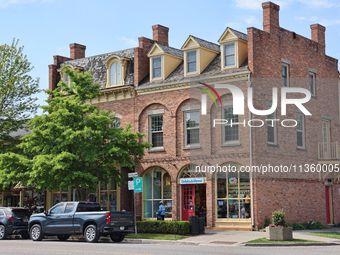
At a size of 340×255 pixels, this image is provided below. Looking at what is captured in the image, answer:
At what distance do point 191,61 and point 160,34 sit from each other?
5433 millimetres

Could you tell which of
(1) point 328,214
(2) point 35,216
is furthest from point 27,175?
(1) point 328,214

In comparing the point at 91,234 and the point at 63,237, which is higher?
the point at 91,234

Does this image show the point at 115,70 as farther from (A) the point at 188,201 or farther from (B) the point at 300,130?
(B) the point at 300,130

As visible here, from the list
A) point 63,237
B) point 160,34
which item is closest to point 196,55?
point 160,34

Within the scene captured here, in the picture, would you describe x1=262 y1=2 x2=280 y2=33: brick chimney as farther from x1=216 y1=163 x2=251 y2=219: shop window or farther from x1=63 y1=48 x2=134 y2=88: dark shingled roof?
x1=63 y1=48 x2=134 y2=88: dark shingled roof

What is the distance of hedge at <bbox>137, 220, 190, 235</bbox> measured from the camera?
23344mm

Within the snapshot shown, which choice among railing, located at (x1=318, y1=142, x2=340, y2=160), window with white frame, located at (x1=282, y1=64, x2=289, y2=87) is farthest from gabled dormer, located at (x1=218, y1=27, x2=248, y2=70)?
railing, located at (x1=318, y1=142, x2=340, y2=160)

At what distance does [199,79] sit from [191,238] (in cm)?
1001

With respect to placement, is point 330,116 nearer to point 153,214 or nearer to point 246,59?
point 246,59

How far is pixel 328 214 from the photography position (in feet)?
105

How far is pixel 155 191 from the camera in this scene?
3017 centimetres

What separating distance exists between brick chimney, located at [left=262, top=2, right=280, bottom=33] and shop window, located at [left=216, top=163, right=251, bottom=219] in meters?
8.30

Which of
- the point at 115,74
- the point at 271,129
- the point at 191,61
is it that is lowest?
the point at 271,129

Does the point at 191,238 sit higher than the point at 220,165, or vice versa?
the point at 220,165
